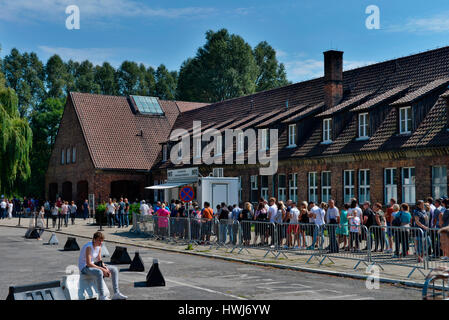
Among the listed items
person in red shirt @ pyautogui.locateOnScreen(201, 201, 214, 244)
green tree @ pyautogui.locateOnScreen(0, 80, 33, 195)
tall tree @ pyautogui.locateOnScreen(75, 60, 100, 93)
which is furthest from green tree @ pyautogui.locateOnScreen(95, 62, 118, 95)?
person in red shirt @ pyautogui.locateOnScreen(201, 201, 214, 244)

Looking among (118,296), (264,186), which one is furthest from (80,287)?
(264,186)

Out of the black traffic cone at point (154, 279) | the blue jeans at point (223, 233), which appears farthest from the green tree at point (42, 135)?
the black traffic cone at point (154, 279)

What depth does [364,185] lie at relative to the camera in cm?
2958

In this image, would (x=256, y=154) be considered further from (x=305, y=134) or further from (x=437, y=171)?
(x=437, y=171)

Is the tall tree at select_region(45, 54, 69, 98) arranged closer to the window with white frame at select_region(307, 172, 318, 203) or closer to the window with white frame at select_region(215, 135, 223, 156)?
the window with white frame at select_region(215, 135, 223, 156)

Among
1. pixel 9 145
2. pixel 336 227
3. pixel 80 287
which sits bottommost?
pixel 80 287

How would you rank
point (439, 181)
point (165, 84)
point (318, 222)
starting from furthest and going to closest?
point (165, 84), point (439, 181), point (318, 222)

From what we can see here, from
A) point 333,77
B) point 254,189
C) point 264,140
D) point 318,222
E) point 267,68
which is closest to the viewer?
point 318,222

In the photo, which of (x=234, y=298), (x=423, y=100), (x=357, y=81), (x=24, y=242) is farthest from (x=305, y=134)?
(x=234, y=298)

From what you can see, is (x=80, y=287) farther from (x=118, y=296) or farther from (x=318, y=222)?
(x=318, y=222)

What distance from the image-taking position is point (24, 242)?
26562 millimetres

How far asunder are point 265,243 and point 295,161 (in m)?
13.9

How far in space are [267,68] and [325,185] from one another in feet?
168

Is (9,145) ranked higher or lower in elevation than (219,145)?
lower
